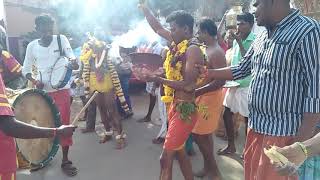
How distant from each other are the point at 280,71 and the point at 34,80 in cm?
345

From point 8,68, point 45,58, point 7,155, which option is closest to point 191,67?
point 7,155

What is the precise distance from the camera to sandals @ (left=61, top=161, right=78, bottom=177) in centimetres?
499

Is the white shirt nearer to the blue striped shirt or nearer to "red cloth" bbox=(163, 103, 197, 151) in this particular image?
"red cloth" bbox=(163, 103, 197, 151)

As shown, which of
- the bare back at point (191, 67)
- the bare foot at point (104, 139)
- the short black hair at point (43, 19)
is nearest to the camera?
the bare back at point (191, 67)

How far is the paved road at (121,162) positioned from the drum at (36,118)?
3.28 feet

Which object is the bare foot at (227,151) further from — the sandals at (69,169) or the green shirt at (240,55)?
the sandals at (69,169)

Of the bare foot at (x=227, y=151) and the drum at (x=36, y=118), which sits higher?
the drum at (x=36, y=118)

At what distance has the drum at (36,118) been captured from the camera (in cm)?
395

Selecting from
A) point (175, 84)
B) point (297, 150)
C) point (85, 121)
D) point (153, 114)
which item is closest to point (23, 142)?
point (175, 84)

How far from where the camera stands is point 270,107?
2.57 meters

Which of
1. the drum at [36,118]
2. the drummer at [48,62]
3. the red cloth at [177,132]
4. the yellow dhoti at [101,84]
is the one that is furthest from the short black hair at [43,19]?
the red cloth at [177,132]

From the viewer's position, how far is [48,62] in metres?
4.98

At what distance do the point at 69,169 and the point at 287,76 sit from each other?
340 cm

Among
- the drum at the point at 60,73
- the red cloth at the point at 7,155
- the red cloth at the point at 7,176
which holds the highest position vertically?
the drum at the point at 60,73
